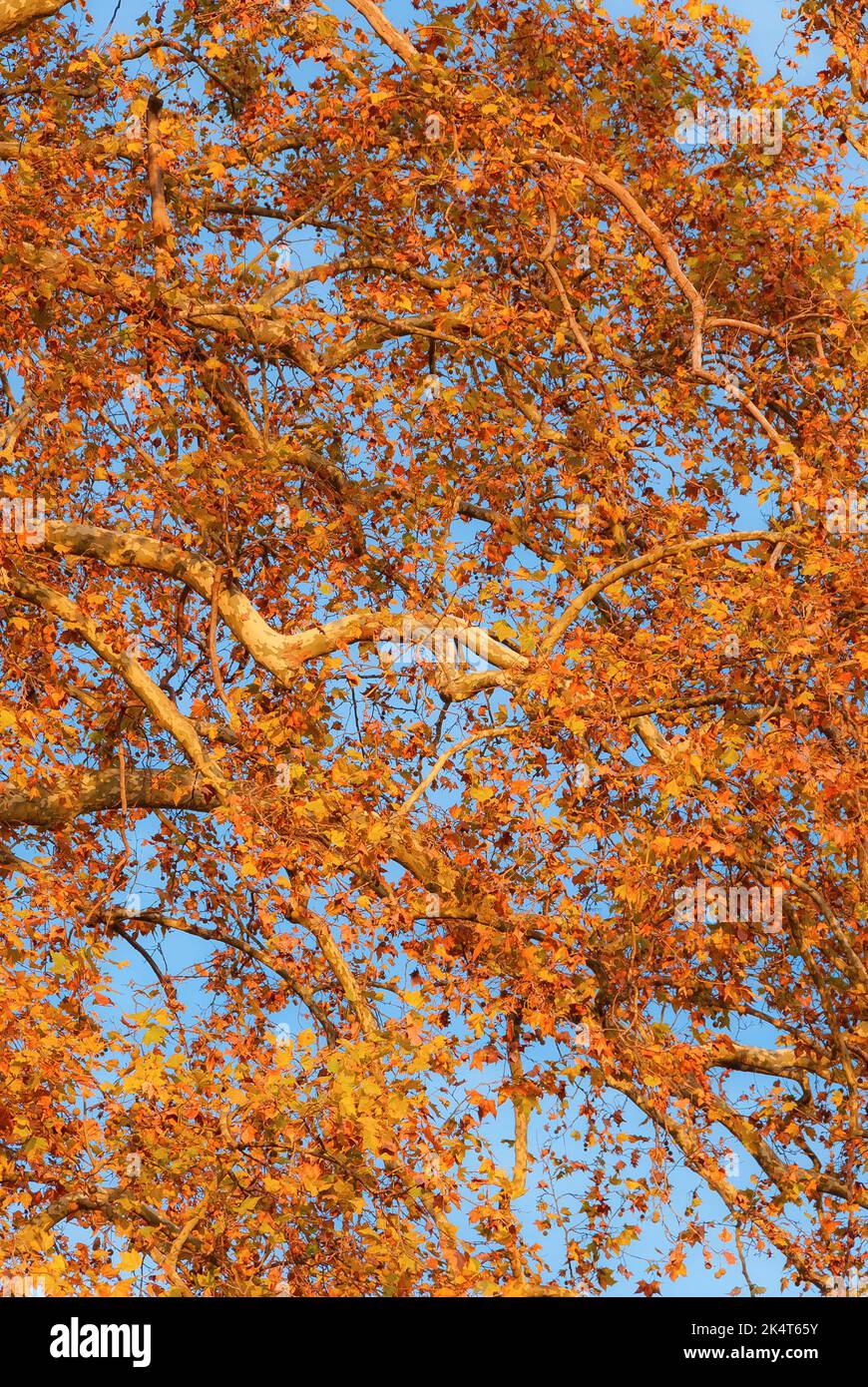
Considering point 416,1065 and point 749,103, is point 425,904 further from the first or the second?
point 749,103

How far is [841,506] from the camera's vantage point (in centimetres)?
1187

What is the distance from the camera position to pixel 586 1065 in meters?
9.84

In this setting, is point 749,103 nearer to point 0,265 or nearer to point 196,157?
point 196,157

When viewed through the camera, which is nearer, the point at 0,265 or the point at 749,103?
the point at 0,265

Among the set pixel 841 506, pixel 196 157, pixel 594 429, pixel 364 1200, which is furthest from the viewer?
pixel 196 157

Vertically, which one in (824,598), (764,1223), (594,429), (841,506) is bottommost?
(764,1223)

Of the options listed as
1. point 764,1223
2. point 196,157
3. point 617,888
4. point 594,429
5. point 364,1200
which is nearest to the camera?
point 364,1200

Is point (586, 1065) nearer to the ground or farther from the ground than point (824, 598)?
nearer to the ground

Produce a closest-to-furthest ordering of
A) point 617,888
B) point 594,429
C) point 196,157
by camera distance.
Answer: point 617,888, point 594,429, point 196,157

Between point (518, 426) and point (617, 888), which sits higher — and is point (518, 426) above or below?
above

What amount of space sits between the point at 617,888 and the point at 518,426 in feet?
16.5

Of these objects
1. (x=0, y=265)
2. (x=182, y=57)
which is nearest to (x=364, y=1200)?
(x=0, y=265)

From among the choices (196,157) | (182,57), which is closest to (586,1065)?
(196,157)

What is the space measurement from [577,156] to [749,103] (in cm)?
259
